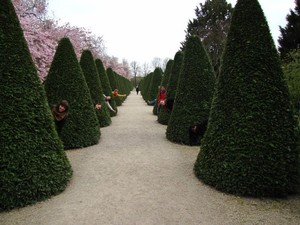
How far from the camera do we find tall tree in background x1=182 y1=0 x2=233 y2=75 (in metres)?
38.4

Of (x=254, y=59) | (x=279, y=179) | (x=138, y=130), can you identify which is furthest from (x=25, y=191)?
(x=138, y=130)

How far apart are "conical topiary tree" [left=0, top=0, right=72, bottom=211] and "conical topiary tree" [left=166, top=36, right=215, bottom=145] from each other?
193 inches

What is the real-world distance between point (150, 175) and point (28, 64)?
3.43 meters

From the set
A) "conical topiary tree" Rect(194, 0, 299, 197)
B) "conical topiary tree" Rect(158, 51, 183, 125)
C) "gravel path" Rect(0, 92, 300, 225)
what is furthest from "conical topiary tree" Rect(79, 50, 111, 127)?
"conical topiary tree" Rect(194, 0, 299, 197)

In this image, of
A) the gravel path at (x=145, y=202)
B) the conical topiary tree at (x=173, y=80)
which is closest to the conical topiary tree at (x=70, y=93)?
the gravel path at (x=145, y=202)

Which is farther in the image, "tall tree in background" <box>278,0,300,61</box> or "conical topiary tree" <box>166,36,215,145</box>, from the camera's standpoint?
"tall tree in background" <box>278,0,300,61</box>

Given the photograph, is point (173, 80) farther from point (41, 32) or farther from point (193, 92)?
point (41, 32)

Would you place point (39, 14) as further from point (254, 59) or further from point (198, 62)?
point (254, 59)

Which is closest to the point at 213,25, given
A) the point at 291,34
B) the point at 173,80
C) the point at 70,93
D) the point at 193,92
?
the point at 291,34

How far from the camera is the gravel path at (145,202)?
14.5 ft

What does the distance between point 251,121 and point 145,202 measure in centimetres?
242

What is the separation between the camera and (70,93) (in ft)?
30.0

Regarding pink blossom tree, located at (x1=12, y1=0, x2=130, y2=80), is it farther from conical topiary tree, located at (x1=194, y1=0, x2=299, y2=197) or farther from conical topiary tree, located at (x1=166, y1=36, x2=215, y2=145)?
conical topiary tree, located at (x1=194, y1=0, x2=299, y2=197)

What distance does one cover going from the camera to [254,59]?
5605mm
